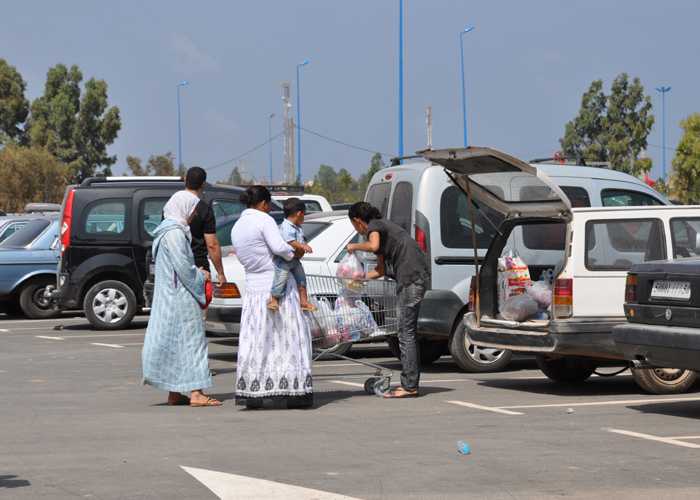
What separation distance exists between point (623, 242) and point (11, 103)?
5539 centimetres

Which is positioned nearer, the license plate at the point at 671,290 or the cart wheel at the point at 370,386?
the license plate at the point at 671,290

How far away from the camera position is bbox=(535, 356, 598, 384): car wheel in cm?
950

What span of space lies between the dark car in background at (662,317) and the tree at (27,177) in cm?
4907

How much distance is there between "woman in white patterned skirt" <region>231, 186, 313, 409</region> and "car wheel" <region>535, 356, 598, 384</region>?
271 cm

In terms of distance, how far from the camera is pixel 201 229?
32.1ft

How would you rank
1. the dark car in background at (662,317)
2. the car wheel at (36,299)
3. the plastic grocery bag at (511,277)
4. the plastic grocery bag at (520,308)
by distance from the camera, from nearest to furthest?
the dark car in background at (662,317)
the plastic grocery bag at (520,308)
the plastic grocery bag at (511,277)
the car wheel at (36,299)

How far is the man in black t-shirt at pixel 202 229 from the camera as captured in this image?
8578 mm

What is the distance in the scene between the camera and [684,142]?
6122 centimetres

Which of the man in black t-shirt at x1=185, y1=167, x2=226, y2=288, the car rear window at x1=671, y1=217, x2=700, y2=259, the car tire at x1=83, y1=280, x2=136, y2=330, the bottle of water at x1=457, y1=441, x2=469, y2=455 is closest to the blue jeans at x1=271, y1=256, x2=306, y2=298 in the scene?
the man in black t-shirt at x1=185, y1=167, x2=226, y2=288

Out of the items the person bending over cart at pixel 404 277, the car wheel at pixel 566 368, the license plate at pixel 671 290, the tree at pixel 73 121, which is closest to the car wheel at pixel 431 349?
the car wheel at pixel 566 368

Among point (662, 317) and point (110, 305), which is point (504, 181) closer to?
point (662, 317)

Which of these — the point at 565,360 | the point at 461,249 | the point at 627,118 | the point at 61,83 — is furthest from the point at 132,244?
the point at 627,118

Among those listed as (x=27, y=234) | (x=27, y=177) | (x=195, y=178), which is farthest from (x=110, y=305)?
(x=27, y=177)

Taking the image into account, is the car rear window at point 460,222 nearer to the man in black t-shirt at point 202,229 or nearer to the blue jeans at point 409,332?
the blue jeans at point 409,332
